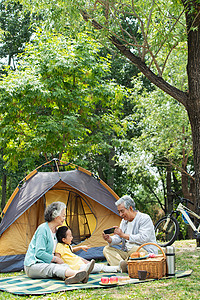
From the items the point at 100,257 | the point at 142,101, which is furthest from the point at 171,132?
the point at 100,257

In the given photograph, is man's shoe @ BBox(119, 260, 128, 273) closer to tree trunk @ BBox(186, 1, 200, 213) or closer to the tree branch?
tree trunk @ BBox(186, 1, 200, 213)

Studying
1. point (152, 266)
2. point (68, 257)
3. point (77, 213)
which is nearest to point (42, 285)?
point (68, 257)

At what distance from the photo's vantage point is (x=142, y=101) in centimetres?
1123

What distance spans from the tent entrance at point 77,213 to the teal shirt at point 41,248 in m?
2.33

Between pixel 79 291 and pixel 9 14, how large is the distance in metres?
12.4

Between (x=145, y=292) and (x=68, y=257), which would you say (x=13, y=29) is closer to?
(x=68, y=257)

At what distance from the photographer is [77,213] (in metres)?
6.04

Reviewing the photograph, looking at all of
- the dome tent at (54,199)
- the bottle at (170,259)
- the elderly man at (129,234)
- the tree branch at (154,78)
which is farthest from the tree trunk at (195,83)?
the bottle at (170,259)

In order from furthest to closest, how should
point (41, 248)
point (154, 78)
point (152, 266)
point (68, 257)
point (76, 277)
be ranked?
point (154, 78), point (68, 257), point (41, 248), point (152, 266), point (76, 277)

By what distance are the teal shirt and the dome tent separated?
4.42ft

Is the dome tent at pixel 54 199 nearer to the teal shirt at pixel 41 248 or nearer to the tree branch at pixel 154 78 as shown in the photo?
the teal shirt at pixel 41 248

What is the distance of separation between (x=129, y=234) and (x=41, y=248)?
39.6 inches

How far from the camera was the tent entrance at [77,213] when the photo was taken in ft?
19.4

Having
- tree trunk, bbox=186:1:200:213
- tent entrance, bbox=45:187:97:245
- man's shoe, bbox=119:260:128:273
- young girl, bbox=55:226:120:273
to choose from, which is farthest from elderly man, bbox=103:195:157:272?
tree trunk, bbox=186:1:200:213
